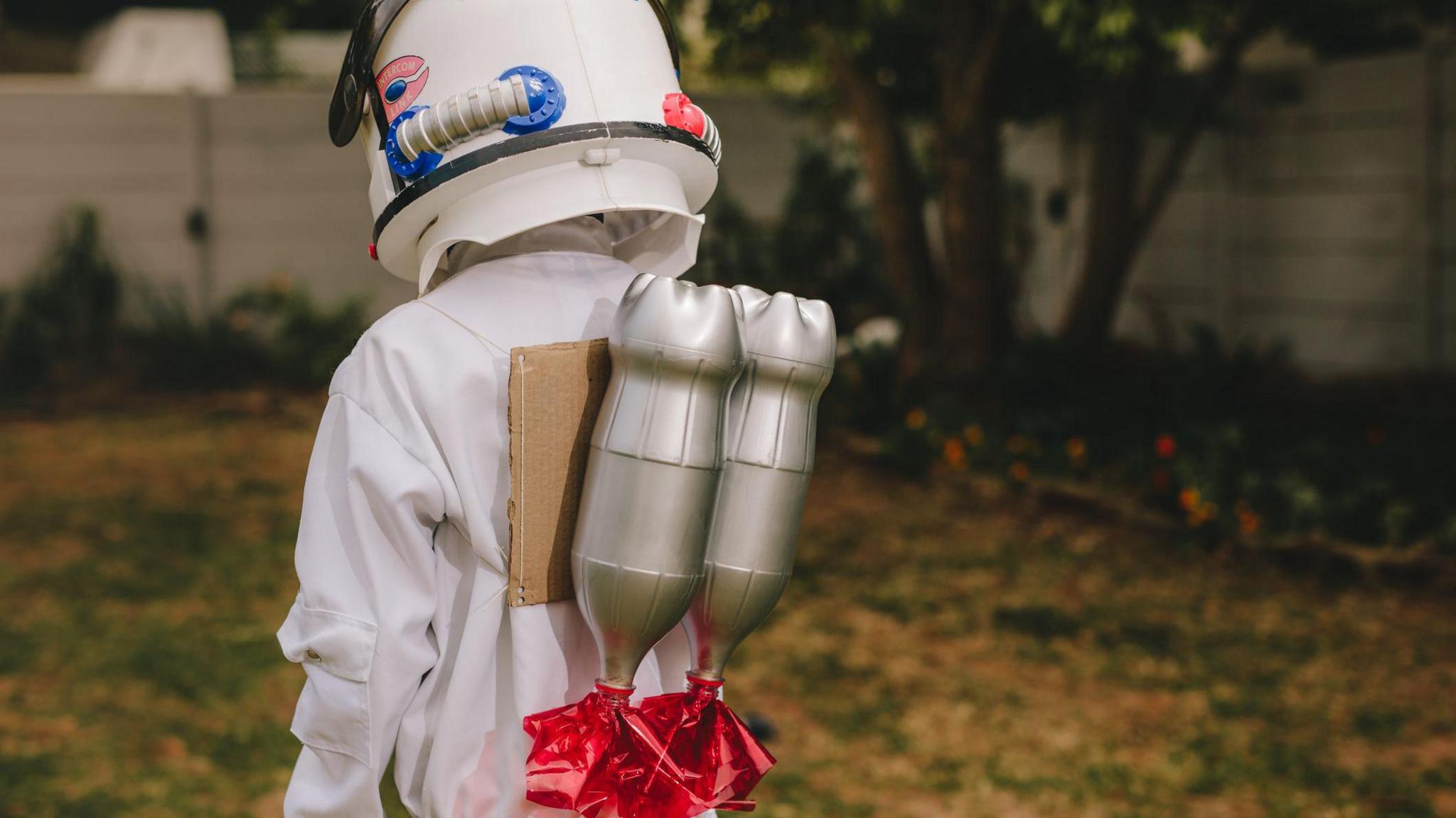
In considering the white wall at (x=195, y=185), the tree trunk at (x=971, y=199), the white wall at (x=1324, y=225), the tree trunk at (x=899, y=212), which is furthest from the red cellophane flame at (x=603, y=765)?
the white wall at (x=195, y=185)

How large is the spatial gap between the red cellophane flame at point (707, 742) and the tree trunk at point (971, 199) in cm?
524

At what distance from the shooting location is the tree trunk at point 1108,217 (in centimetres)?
690

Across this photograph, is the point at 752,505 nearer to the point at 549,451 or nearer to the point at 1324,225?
the point at 549,451

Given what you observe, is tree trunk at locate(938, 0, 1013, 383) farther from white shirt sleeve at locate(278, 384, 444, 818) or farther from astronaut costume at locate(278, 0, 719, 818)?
white shirt sleeve at locate(278, 384, 444, 818)

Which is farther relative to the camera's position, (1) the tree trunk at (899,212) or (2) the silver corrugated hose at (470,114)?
(1) the tree trunk at (899,212)

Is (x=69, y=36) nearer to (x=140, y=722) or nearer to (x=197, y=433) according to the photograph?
(x=197, y=433)

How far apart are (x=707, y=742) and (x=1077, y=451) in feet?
15.7

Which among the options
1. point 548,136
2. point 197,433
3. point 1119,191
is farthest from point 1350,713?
point 197,433

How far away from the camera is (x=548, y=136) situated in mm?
1389

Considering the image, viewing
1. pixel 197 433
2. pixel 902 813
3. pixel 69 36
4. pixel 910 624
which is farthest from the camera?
pixel 69 36

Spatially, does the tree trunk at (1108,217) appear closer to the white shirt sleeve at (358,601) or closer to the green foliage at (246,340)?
the green foliage at (246,340)

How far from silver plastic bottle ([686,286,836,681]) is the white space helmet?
0.20m

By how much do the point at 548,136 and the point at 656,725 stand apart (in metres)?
0.63

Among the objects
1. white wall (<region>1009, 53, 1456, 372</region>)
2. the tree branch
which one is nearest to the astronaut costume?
the tree branch
